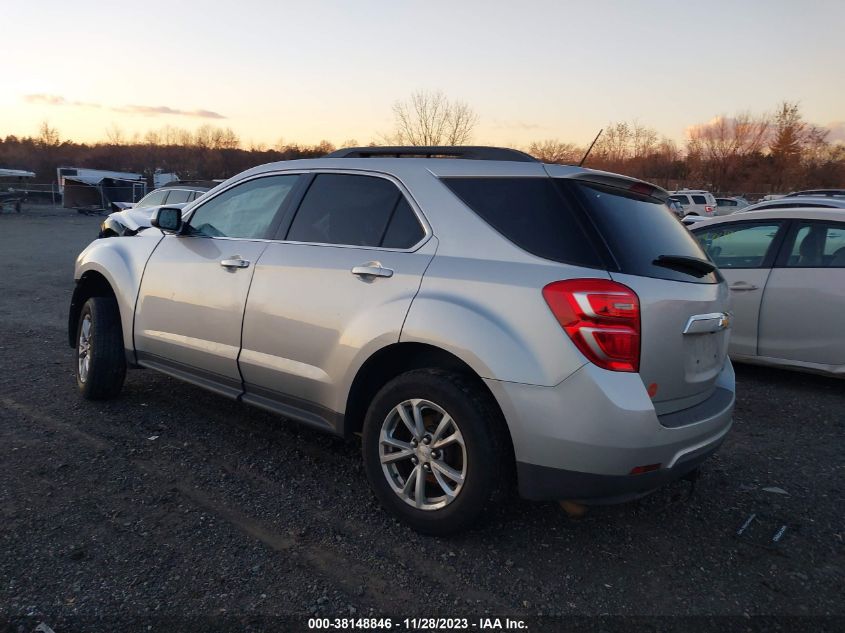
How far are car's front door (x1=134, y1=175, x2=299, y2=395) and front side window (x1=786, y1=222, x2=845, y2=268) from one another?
14.7 ft

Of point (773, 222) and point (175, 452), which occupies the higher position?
point (773, 222)

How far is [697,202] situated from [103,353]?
28.3 metres

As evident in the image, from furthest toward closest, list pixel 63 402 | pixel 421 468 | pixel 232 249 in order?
Answer: 1. pixel 63 402
2. pixel 232 249
3. pixel 421 468

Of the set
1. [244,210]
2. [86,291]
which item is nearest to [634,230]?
[244,210]

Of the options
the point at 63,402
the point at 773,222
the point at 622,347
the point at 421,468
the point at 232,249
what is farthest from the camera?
the point at 773,222

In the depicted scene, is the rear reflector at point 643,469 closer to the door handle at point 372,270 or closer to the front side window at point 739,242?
the door handle at point 372,270

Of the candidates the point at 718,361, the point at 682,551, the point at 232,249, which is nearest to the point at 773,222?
the point at 718,361

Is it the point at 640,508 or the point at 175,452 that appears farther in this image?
the point at 175,452

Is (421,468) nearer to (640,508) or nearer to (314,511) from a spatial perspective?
(314,511)

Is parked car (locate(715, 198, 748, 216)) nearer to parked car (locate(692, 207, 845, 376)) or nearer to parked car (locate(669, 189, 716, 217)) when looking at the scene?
parked car (locate(669, 189, 716, 217))

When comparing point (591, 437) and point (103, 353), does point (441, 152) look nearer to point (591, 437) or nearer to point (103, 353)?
point (591, 437)

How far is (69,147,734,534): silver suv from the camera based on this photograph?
264 cm

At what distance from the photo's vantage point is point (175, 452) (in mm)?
3977

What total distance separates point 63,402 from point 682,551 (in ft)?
14.0
